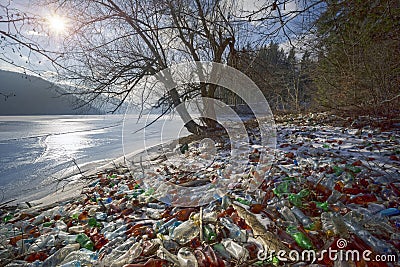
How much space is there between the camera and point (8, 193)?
451 centimetres

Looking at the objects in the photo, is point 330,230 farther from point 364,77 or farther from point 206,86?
point 206,86

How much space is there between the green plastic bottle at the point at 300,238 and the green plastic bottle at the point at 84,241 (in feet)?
5.11

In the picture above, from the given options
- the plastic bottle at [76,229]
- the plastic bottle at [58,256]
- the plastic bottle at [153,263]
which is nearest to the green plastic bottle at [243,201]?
the plastic bottle at [153,263]

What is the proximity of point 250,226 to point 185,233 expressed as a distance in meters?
0.49

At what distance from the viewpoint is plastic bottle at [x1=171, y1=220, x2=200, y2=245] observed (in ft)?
4.69

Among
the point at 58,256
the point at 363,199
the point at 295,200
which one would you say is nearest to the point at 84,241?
the point at 58,256

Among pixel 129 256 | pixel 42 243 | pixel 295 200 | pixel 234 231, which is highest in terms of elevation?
pixel 295 200

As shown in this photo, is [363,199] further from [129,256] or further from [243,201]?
[129,256]

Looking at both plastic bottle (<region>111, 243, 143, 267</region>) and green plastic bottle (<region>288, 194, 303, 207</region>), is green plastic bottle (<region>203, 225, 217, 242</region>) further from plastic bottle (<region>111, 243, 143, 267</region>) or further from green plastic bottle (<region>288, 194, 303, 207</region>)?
green plastic bottle (<region>288, 194, 303, 207</region>)

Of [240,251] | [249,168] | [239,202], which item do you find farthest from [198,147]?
[240,251]

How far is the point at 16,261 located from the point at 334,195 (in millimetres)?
2673

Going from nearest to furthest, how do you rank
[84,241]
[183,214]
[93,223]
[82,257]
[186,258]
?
[186,258] → [82,257] → [84,241] → [183,214] → [93,223]

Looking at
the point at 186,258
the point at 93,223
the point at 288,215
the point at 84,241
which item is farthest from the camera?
the point at 93,223

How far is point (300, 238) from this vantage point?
1.21 m
